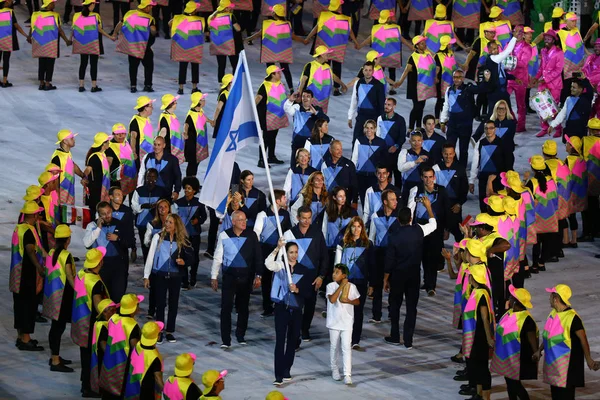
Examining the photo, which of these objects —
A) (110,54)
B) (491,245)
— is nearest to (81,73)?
(110,54)

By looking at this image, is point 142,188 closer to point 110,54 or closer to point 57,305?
point 57,305

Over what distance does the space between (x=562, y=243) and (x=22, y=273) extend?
26.8ft

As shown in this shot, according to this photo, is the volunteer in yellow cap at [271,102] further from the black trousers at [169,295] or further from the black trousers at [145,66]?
the black trousers at [169,295]

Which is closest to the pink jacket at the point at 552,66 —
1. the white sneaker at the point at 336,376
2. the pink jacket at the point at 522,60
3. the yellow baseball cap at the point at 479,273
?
the pink jacket at the point at 522,60

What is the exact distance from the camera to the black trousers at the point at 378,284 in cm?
1892

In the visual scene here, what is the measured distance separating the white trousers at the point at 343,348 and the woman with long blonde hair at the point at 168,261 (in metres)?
2.22

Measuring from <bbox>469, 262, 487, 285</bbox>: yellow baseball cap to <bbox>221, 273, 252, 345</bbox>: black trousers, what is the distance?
3.03m

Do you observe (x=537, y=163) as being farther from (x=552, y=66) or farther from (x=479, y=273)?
(x=552, y=66)

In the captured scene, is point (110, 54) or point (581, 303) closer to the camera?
point (581, 303)

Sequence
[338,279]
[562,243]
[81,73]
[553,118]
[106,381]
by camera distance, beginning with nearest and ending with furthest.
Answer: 1. [106,381]
2. [338,279]
3. [562,243]
4. [553,118]
5. [81,73]

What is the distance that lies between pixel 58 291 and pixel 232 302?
215 centimetres

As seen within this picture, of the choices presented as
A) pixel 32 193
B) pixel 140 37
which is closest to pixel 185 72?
pixel 140 37

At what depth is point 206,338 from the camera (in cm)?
1850

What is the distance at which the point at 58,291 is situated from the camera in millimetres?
17312
